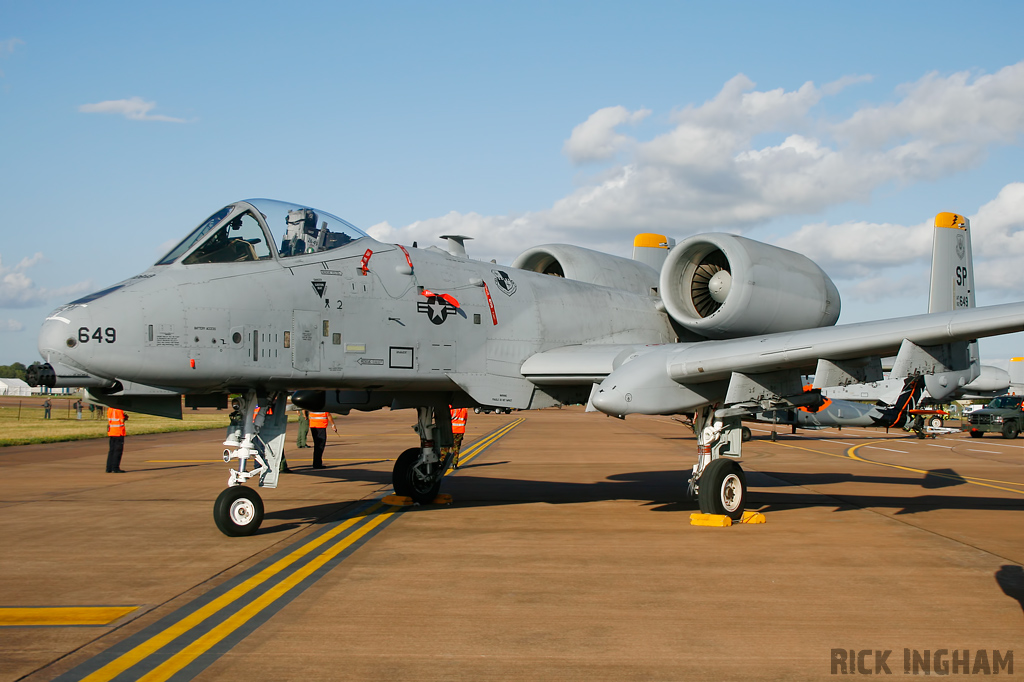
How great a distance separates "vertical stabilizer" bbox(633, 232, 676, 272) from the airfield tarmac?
182 inches

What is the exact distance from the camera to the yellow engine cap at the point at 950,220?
45.8 feet

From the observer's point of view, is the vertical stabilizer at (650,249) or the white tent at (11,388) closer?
the vertical stabilizer at (650,249)

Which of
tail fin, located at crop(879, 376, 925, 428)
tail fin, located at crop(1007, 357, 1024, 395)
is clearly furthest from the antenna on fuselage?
tail fin, located at crop(1007, 357, 1024, 395)

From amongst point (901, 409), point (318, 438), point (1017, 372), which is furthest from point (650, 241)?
point (1017, 372)

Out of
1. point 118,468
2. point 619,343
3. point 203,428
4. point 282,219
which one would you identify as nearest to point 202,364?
point 282,219

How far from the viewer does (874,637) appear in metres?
5.32

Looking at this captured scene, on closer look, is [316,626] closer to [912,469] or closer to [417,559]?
[417,559]

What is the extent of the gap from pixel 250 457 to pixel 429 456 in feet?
10.7

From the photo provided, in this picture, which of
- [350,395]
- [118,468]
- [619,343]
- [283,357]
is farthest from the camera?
[118,468]

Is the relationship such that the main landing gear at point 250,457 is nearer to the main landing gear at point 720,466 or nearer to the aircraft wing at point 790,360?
the aircraft wing at point 790,360

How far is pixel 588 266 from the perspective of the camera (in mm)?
13711

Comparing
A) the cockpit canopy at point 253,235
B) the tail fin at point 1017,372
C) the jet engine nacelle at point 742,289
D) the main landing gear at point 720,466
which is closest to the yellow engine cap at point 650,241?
the jet engine nacelle at point 742,289

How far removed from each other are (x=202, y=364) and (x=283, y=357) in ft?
2.90

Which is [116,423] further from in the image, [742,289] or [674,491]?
[742,289]
